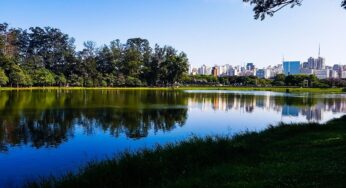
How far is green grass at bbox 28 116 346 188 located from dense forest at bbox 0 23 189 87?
259ft

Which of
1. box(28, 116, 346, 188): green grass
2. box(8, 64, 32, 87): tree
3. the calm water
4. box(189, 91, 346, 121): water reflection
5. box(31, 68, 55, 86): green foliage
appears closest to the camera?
box(28, 116, 346, 188): green grass

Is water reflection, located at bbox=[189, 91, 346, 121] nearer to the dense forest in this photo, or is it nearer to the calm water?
the calm water

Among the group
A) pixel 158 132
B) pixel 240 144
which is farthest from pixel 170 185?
pixel 158 132

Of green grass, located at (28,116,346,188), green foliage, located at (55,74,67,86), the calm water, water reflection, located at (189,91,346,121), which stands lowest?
water reflection, located at (189,91,346,121)

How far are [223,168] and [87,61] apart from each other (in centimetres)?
9989

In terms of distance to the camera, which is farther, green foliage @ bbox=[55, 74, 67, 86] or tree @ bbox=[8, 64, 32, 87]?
green foliage @ bbox=[55, 74, 67, 86]

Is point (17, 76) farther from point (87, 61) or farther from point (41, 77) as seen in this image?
point (87, 61)

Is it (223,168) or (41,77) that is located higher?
(41,77)

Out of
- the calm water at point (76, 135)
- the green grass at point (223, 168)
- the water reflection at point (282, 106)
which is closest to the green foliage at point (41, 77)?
the water reflection at point (282, 106)

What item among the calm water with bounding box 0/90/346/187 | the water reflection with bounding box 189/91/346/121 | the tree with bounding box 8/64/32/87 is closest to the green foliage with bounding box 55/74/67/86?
the tree with bounding box 8/64/32/87

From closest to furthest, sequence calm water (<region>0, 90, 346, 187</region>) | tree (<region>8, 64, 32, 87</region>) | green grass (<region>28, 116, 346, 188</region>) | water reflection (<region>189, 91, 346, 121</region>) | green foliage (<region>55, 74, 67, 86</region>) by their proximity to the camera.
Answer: green grass (<region>28, 116, 346, 188</region>) < calm water (<region>0, 90, 346, 187</region>) < water reflection (<region>189, 91, 346, 121</region>) < tree (<region>8, 64, 32, 87</region>) < green foliage (<region>55, 74, 67, 86</region>)

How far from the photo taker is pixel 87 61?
106 m

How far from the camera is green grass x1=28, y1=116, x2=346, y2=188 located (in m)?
8.75

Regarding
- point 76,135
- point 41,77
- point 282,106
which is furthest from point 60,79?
point 76,135
